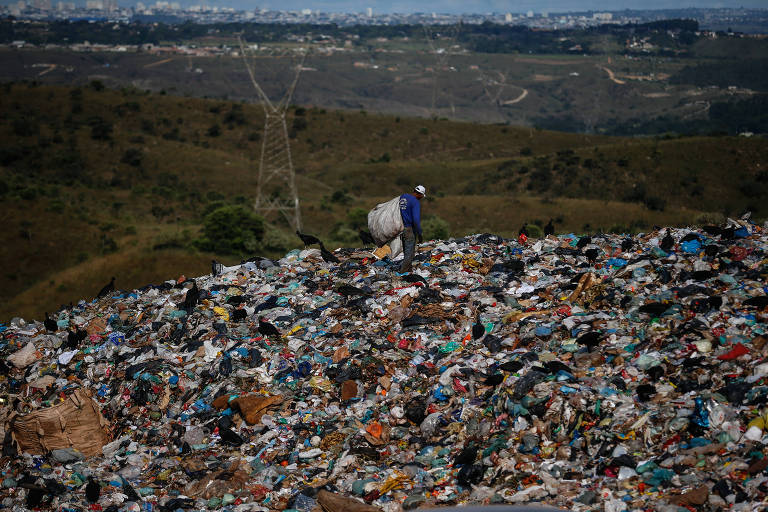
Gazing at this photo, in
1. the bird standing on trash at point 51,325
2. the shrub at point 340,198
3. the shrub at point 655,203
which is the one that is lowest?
the shrub at point 340,198

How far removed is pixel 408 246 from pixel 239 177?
32.6m

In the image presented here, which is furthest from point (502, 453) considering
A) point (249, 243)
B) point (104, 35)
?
point (104, 35)

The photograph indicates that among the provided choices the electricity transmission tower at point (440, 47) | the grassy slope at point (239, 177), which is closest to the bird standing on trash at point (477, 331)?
the grassy slope at point (239, 177)

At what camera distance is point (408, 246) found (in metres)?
8.98

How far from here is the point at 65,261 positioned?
20219mm

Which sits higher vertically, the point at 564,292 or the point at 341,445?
the point at 564,292

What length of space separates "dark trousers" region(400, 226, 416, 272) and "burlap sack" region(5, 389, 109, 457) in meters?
4.59

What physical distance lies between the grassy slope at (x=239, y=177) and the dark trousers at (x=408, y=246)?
990cm

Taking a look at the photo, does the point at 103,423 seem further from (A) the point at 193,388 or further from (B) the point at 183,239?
(B) the point at 183,239

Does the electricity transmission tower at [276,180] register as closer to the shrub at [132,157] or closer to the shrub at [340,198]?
the shrub at [340,198]

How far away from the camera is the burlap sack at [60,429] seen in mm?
6633

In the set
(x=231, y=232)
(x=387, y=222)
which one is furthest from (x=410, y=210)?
(x=231, y=232)

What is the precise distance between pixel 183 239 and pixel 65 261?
395 centimetres

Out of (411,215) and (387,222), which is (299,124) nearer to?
(387,222)
